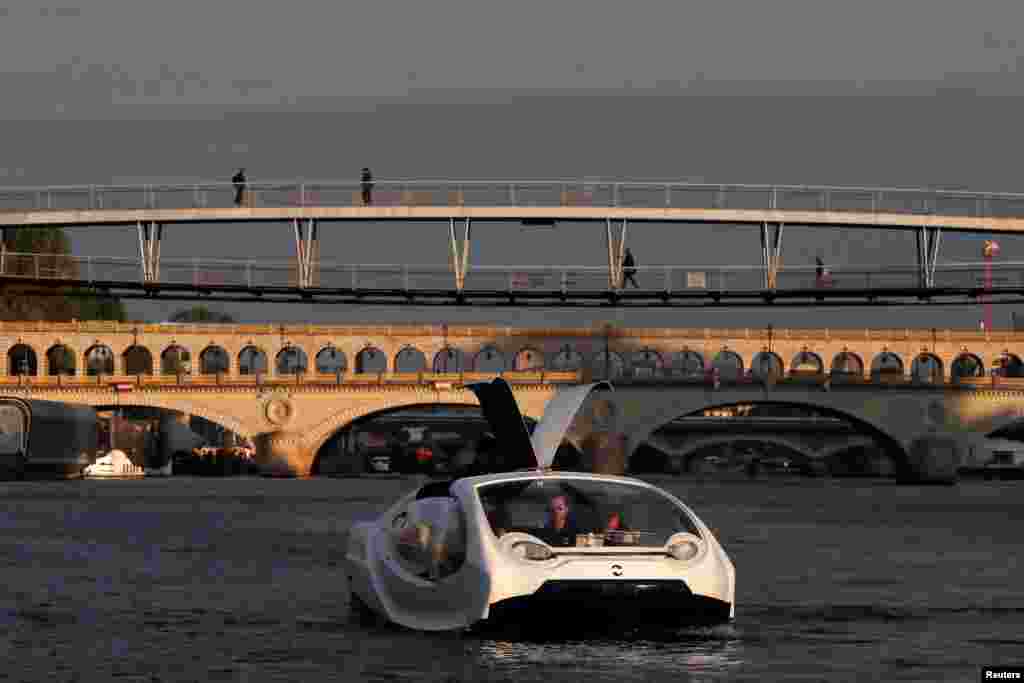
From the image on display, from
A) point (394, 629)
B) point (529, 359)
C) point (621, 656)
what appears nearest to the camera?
point (621, 656)

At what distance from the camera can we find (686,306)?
90.6 meters

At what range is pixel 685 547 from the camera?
2619 cm

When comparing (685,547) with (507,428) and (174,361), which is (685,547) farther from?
(174,361)

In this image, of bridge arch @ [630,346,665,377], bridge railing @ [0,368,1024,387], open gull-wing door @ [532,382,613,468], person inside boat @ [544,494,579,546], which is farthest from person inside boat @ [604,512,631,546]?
bridge arch @ [630,346,665,377]

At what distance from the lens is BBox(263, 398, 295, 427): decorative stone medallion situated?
16262 centimetres

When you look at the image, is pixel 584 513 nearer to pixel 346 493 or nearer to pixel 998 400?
pixel 346 493

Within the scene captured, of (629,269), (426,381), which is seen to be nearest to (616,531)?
(629,269)

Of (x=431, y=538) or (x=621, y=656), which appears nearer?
(x=621, y=656)

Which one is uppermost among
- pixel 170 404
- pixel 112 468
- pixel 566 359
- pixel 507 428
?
pixel 566 359

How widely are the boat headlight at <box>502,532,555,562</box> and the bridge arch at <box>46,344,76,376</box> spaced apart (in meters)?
156

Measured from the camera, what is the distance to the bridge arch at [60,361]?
182663mm

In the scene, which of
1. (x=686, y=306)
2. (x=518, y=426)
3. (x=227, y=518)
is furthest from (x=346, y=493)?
(x=518, y=426)

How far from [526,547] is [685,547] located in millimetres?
1948

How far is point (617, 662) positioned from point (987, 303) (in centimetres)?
6553
